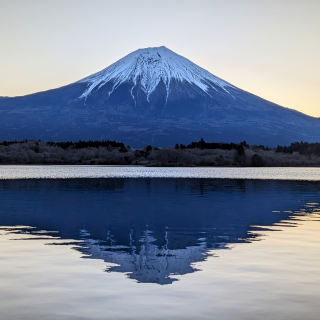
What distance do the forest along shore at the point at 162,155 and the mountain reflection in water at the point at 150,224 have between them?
11447cm

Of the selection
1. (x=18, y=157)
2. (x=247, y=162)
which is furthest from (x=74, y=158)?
(x=247, y=162)

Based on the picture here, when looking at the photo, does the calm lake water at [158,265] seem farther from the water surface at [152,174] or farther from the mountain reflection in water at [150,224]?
the water surface at [152,174]

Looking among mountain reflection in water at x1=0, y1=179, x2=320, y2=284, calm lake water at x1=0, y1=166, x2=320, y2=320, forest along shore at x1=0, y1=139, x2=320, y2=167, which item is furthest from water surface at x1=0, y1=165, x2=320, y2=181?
forest along shore at x1=0, y1=139, x2=320, y2=167

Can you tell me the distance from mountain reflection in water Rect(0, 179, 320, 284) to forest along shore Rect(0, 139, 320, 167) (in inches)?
4507

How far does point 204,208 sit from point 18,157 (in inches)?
5569

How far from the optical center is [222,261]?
13.1 meters

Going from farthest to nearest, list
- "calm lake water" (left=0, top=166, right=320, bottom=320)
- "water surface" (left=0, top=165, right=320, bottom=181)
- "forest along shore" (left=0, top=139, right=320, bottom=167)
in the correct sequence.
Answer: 1. "forest along shore" (left=0, top=139, right=320, bottom=167)
2. "water surface" (left=0, top=165, right=320, bottom=181)
3. "calm lake water" (left=0, top=166, right=320, bottom=320)

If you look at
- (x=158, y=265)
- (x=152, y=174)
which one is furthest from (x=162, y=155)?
(x=158, y=265)

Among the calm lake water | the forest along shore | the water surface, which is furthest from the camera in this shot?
the forest along shore

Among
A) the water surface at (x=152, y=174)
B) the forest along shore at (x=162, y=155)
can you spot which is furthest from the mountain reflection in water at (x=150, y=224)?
the forest along shore at (x=162, y=155)

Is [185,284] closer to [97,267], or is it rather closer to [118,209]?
[97,267]

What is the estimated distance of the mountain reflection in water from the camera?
13474 millimetres

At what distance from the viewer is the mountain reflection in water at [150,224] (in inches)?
530

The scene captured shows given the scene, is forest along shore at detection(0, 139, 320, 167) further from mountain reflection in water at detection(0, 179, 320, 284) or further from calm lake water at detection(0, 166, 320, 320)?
calm lake water at detection(0, 166, 320, 320)
